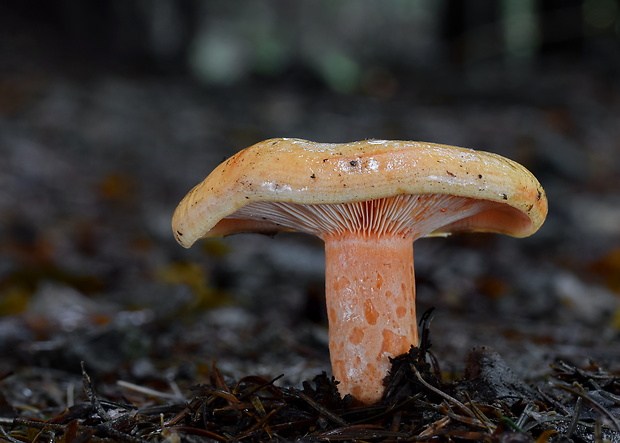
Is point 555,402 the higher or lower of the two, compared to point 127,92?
lower

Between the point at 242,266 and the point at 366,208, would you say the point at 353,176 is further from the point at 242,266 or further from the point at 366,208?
the point at 242,266

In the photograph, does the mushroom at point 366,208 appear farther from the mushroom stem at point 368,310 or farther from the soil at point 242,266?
the soil at point 242,266

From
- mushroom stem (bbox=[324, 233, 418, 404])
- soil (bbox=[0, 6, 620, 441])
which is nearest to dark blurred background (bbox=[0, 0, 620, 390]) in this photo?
soil (bbox=[0, 6, 620, 441])

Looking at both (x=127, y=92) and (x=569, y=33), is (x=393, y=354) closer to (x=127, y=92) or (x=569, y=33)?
(x=127, y=92)

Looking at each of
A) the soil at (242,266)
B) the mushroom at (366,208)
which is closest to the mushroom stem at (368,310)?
the mushroom at (366,208)

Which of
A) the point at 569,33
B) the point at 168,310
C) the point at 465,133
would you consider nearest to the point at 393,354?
the point at 168,310

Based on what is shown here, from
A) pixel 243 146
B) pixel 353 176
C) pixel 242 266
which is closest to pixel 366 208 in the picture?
pixel 353 176
